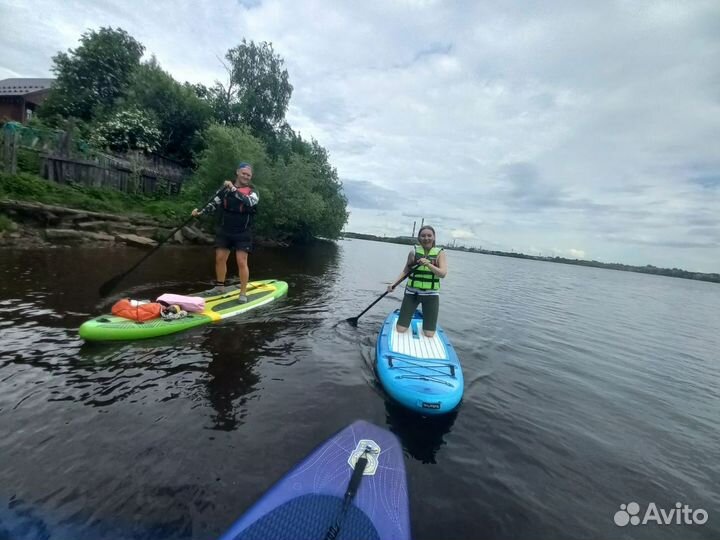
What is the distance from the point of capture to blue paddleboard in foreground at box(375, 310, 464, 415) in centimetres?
473

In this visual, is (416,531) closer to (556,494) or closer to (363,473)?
(363,473)

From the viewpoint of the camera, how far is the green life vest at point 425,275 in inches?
281

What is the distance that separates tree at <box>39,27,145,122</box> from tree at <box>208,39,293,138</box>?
7611 millimetres

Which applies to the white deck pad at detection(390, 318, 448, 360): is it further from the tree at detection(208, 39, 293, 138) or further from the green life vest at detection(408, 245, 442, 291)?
the tree at detection(208, 39, 293, 138)

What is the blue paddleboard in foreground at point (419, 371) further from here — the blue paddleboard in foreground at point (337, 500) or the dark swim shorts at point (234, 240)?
the dark swim shorts at point (234, 240)

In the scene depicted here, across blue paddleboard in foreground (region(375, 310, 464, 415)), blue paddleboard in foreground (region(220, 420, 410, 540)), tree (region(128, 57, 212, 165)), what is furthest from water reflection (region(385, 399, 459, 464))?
tree (region(128, 57, 212, 165))

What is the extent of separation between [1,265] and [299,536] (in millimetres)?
12874

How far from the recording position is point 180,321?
6863 millimetres

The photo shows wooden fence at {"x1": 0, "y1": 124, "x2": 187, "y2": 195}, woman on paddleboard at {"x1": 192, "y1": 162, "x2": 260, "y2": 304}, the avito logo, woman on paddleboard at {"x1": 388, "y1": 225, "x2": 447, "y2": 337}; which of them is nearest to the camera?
the avito logo

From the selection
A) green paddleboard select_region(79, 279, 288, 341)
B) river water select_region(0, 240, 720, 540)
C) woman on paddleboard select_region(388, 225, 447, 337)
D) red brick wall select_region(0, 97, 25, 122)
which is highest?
red brick wall select_region(0, 97, 25, 122)

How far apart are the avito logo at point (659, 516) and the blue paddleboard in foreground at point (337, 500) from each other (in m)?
2.59

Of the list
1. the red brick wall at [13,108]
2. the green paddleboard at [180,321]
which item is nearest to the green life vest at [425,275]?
the green paddleboard at [180,321]

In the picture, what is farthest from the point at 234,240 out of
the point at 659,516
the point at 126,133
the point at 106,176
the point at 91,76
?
the point at 91,76

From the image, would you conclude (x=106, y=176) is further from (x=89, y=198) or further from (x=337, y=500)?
(x=337, y=500)
